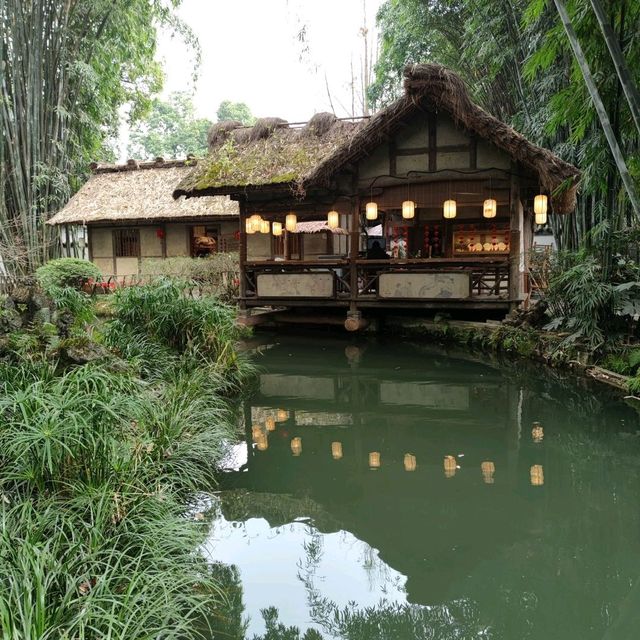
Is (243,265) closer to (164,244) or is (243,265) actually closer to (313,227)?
(313,227)

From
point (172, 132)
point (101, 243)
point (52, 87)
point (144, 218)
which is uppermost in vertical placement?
point (172, 132)

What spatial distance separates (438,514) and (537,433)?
2.11 meters

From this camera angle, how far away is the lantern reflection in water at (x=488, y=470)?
4311 mm

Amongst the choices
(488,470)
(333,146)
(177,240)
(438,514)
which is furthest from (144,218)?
(438,514)

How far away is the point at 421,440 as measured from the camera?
527 cm

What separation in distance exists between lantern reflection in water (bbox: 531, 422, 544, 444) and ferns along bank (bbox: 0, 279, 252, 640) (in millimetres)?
2846

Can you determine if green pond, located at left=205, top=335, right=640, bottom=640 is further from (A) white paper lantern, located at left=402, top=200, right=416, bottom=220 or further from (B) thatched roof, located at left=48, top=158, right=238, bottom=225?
(B) thatched roof, located at left=48, top=158, right=238, bottom=225

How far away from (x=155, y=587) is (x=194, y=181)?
9.71 metres

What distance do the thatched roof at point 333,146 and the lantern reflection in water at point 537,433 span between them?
307 cm

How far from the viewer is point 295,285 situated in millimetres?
10992

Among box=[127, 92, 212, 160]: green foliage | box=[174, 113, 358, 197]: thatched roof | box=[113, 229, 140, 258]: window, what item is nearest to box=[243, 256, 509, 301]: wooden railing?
box=[174, 113, 358, 197]: thatched roof

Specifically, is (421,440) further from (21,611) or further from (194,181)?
(194,181)

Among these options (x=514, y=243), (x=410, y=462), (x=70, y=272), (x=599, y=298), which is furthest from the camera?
(x=70, y=272)

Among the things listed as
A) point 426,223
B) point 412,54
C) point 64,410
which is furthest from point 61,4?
point 64,410
